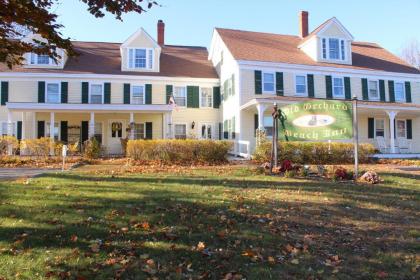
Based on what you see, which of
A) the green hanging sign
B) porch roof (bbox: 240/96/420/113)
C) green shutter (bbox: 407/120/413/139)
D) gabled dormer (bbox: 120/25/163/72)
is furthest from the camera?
green shutter (bbox: 407/120/413/139)

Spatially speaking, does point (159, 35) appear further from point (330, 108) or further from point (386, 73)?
point (330, 108)

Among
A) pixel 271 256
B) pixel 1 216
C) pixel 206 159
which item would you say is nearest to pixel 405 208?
pixel 271 256

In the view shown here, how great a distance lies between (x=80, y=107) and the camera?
72.0ft

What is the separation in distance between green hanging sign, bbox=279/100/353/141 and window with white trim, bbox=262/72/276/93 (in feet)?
35.1

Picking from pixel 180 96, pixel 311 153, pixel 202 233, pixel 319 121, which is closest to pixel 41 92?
pixel 180 96

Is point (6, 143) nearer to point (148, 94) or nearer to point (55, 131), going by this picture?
point (55, 131)

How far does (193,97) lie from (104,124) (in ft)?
20.6

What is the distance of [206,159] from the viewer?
1630 centimetres

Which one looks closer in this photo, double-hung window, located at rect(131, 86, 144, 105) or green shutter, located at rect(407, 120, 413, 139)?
double-hung window, located at rect(131, 86, 144, 105)

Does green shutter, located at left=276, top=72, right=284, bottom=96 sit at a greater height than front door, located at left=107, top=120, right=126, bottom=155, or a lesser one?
greater

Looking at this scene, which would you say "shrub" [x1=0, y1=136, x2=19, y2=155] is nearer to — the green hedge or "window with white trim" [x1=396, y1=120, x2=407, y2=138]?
the green hedge

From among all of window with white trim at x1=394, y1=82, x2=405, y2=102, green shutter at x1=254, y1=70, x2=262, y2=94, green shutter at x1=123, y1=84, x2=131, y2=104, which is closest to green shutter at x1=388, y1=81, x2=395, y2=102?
window with white trim at x1=394, y1=82, x2=405, y2=102

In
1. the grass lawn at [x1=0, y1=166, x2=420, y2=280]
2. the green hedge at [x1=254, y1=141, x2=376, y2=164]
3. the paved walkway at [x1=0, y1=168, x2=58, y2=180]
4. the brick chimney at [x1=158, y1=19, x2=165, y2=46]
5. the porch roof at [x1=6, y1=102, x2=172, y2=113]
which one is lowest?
the grass lawn at [x1=0, y1=166, x2=420, y2=280]

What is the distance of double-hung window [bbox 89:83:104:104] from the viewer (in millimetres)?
24672
